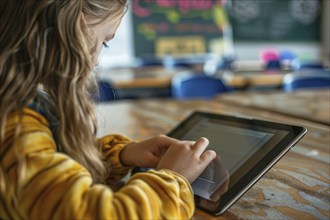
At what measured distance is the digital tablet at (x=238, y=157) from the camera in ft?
2.18

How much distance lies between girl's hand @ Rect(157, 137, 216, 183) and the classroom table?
0.06 meters

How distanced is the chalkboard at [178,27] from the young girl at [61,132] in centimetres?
604

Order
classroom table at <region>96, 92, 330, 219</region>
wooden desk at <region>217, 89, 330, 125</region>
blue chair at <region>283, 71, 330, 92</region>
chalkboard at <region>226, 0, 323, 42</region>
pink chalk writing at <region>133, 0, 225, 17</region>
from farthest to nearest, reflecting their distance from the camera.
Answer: chalkboard at <region>226, 0, 323, 42</region> < pink chalk writing at <region>133, 0, 225, 17</region> < blue chair at <region>283, 71, 330, 92</region> < wooden desk at <region>217, 89, 330, 125</region> < classroom table at <region>96, 92, 330, 219</region>

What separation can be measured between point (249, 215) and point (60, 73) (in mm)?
321

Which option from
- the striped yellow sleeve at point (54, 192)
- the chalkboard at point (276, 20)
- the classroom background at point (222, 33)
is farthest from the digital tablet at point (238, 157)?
the chalkboard at point (276, 20)

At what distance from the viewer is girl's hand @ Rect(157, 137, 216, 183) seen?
0.67 meters

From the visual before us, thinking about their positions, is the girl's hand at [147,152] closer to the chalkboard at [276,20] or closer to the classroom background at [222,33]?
the classroom background at [222,33]

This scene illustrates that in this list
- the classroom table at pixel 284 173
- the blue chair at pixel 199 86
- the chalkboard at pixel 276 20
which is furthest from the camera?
the chalkboard at pixel 276 20

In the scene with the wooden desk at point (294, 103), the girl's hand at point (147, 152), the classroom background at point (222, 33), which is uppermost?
the girl's hand at point (147, 152)

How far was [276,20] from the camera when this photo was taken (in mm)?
7234

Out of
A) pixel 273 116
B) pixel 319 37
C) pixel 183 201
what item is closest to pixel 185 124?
pixel 183 201

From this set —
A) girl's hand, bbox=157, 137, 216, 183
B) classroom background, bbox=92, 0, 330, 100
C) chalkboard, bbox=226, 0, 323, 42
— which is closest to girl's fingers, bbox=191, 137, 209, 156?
girl's hand, bbox=157, 137, 216, 183

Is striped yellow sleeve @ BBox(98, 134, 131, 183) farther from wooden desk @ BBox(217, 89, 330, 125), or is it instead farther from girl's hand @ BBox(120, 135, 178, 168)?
wooden desk @ BBox(217, 89, 330, 125)

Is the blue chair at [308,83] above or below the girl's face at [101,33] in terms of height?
below
